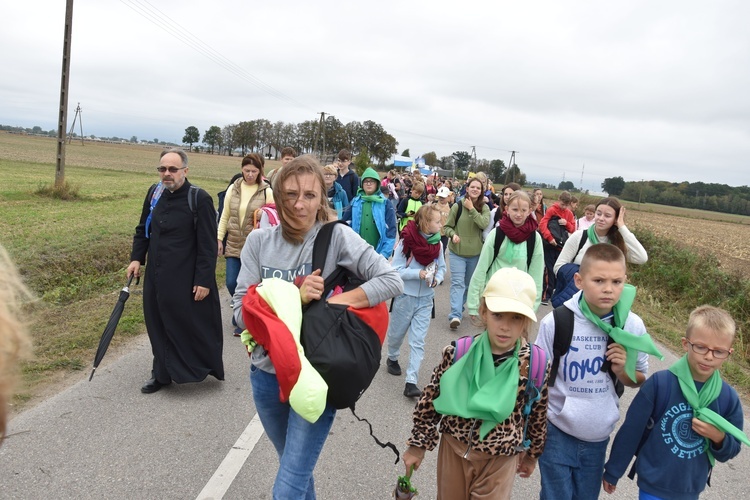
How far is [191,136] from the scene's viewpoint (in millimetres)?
143750

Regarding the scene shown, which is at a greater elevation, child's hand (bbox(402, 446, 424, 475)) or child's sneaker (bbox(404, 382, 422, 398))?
child's hand (bbox(402, 446, 424, 475))

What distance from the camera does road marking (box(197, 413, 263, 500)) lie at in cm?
299

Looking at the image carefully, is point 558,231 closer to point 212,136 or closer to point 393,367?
point 393,367

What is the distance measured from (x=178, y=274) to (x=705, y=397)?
370 cm

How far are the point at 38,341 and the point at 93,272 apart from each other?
3.67m

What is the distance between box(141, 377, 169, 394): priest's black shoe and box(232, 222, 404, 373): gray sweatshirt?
246cm

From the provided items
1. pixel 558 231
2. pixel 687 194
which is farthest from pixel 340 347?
pixel 687 194

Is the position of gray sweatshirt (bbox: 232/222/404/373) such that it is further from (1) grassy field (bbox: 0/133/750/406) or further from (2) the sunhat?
(1) grassy field (bbox: 0/133/750/406)

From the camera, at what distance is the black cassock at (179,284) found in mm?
4137

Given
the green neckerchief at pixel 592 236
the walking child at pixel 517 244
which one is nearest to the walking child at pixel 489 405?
the green neckerchief at pixel 592 236

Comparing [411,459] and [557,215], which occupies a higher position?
[557,215]

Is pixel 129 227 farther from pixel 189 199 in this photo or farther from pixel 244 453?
pixel 244 453

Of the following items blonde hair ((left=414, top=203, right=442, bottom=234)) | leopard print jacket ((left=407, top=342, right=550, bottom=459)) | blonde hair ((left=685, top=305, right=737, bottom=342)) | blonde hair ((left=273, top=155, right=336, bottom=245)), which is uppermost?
blonde hair ((left=273, top=155, right=336, bottom=245))

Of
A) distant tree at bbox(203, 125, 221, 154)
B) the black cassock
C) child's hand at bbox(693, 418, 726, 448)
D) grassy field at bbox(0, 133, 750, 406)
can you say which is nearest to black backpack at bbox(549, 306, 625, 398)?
child's hand at bbox(693, 418, 726, 448)
